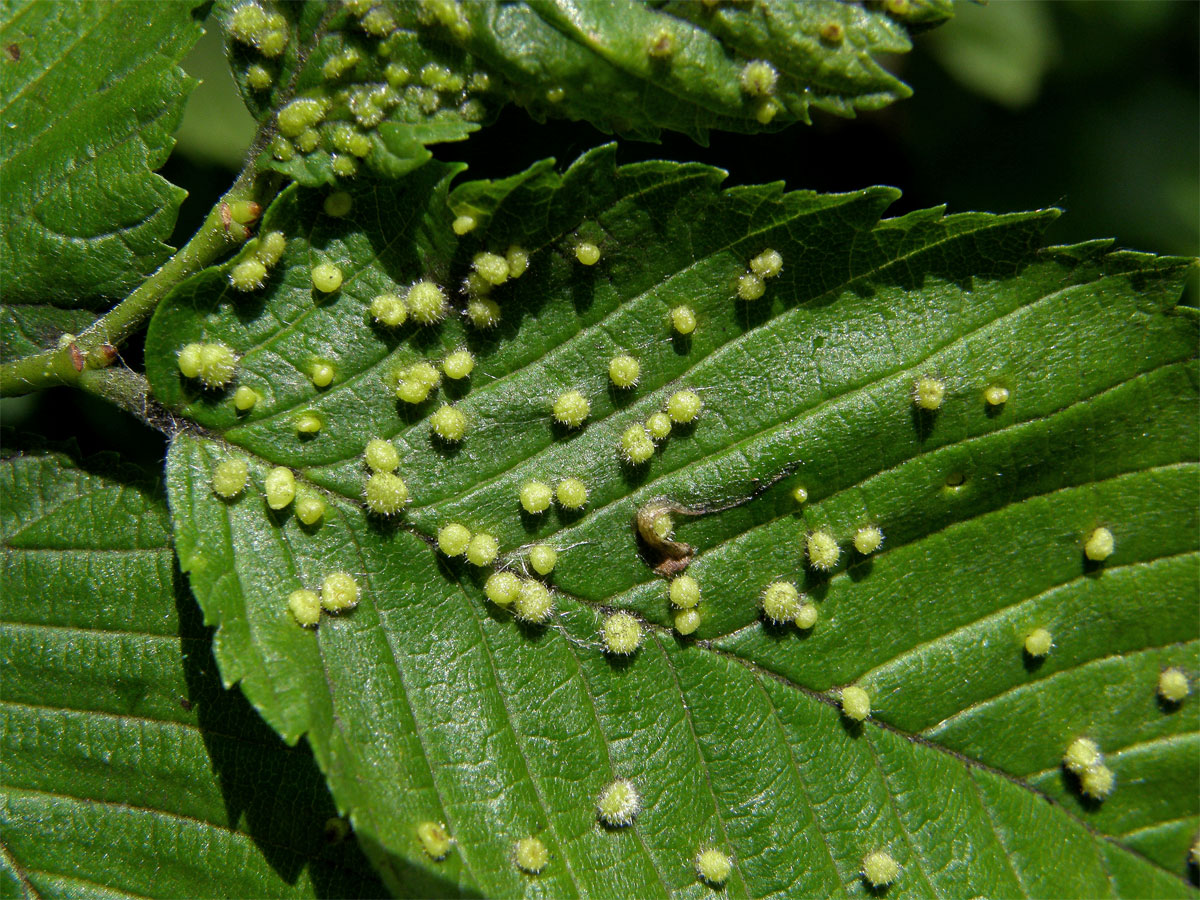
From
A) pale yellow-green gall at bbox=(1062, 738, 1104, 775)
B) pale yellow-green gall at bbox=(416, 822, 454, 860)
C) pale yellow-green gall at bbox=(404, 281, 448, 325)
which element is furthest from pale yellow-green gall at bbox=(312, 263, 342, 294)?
pale yellow-green gall at bbox=(1062, 738, 1104, 775)

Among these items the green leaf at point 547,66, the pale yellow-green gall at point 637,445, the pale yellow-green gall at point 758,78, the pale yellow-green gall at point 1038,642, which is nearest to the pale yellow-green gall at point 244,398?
the green leaf at point 547,66

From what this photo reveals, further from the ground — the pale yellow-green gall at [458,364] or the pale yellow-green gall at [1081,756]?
the pale yellow-green gall at [458,364]

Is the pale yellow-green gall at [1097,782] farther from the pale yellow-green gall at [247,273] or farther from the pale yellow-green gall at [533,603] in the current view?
the pale yellow-green gall at [247,273]

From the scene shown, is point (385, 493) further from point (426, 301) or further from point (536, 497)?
point (426, 301)

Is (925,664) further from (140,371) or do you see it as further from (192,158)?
(192,158)

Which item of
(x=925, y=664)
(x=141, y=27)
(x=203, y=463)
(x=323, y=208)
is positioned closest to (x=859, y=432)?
(x=925, y=664)
